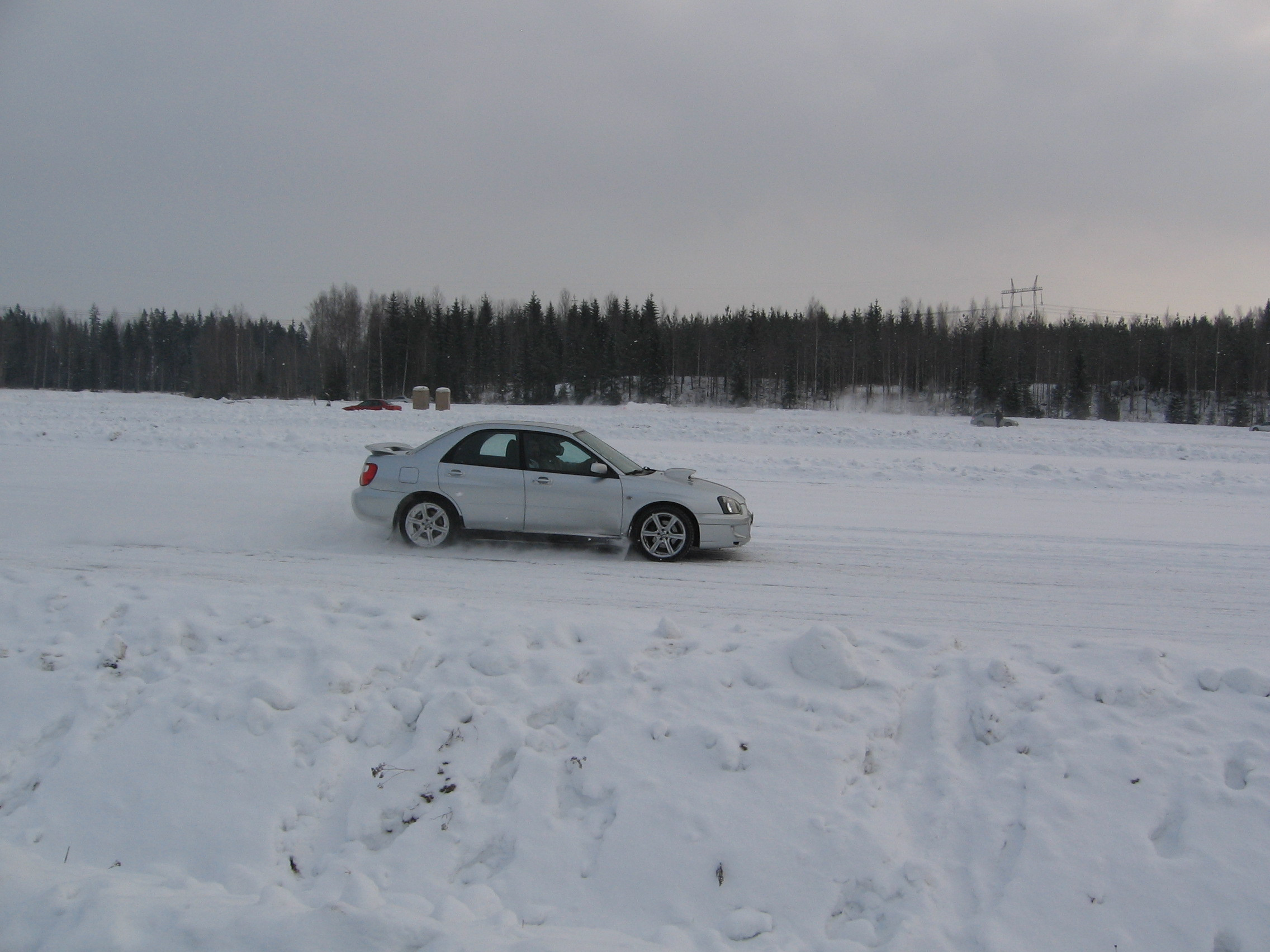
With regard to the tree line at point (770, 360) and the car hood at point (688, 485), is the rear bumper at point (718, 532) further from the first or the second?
the tree line at point (770, 360)

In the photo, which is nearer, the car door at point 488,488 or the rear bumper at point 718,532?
the rear bumper at point 718,532

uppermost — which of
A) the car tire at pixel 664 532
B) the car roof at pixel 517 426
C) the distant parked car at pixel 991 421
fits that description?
the distant parked car at pixel 991 421

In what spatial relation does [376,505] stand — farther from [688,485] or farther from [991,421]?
[991,421]

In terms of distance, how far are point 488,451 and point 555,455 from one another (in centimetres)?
77

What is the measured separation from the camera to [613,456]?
903cm

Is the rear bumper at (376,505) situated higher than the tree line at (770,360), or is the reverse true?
the tree line at (770,360)

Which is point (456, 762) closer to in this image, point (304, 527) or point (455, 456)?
point (455, 456)

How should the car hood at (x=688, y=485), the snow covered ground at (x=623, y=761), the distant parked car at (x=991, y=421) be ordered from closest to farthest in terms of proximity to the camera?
the snow covered ground at (x=623, y=761) < the car hood at (x=688, y=485) < the distant parked car at (x=991, y=421)

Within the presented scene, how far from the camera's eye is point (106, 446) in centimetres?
1733

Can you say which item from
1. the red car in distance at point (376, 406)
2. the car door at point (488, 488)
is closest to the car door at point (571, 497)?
the car door at point (488, 488)

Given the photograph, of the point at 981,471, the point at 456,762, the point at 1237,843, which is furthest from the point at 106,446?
the point at 1237,843

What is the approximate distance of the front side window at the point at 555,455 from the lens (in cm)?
868

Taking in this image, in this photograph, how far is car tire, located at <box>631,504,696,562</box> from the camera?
334 inches

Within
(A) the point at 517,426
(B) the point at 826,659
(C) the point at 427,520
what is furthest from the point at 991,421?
(B) the point at 826,659
